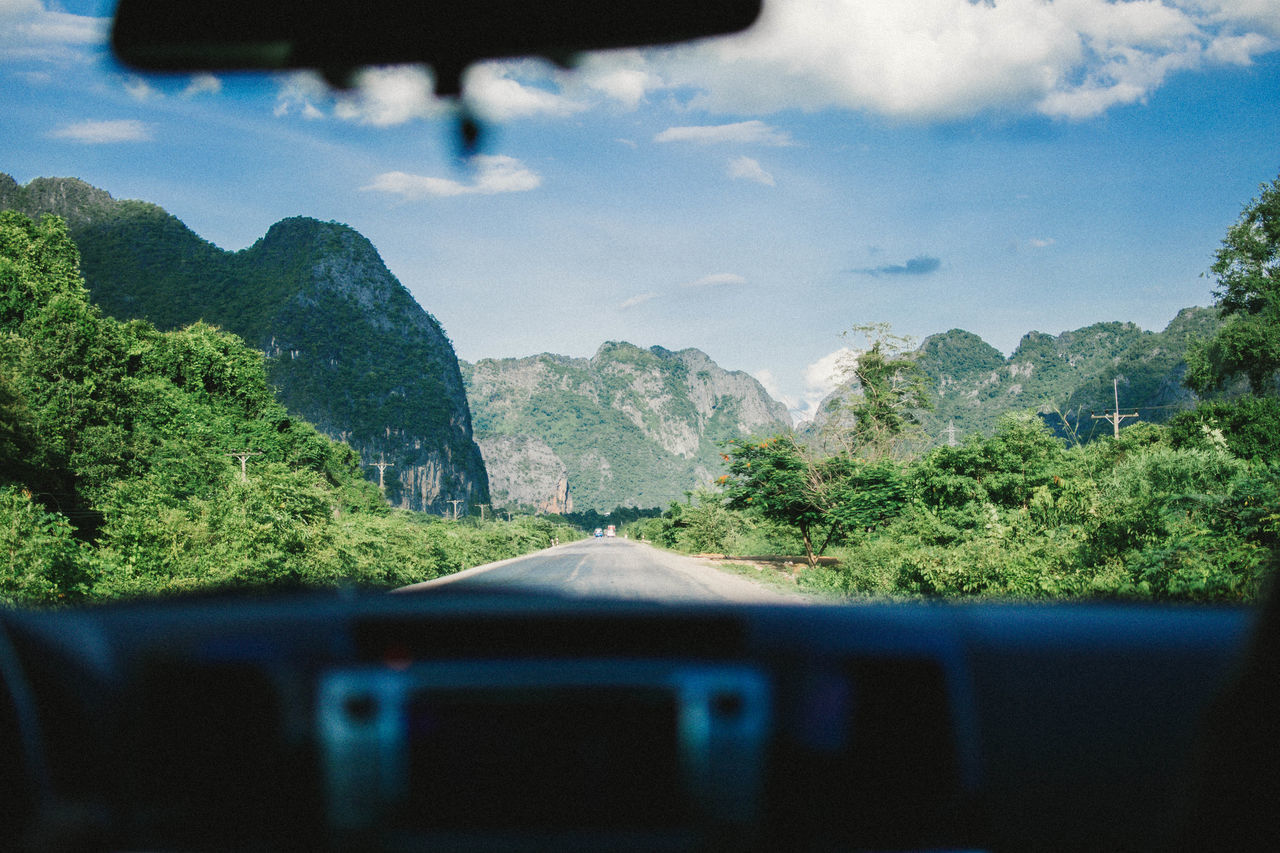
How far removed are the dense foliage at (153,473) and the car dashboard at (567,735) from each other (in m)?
3.36

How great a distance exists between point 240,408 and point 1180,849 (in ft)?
173

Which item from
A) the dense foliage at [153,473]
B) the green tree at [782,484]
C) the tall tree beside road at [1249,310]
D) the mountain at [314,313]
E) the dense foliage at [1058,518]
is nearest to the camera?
the dense foliage at [1058,518]

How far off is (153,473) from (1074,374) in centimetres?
10553

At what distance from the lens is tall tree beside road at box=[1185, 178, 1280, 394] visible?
123 ft

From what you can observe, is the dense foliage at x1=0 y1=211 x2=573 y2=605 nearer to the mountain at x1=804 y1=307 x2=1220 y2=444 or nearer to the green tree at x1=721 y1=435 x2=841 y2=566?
the green tree at x1=721 y1=435 x2=841 y2=566

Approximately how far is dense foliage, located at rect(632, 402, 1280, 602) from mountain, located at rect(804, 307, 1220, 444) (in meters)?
26.1

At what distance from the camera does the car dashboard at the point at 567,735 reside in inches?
69.2

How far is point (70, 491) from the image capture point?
106 ft

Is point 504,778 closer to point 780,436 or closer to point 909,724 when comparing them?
point 909,724

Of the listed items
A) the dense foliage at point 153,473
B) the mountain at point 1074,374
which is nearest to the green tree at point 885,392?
the mountain at point 1074,374

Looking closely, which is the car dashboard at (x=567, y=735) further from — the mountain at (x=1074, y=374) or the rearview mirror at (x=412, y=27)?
the mountain at (x=1074, y=374)

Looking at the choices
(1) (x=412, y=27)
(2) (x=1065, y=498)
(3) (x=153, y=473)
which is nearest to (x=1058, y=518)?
(2) (x=1065, y=498)

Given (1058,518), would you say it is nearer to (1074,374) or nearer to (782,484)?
(782,484)

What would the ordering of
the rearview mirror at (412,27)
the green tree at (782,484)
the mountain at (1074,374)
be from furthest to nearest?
the mountain at (1074,374)
the green tree at (782,484)
the rearview mirror at (412,27)
